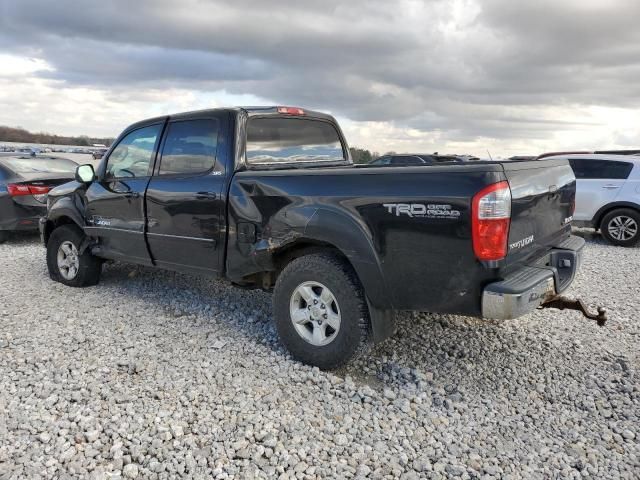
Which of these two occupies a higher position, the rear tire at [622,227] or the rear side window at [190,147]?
the rear side window at [190,147]

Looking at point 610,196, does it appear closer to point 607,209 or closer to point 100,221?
point 607,209

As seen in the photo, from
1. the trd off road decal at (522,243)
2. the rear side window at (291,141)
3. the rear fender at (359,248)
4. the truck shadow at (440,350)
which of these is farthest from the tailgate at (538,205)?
the rear side window at (291,141)

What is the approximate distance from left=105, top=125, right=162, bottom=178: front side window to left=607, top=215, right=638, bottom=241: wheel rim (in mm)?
8347

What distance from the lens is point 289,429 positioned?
10.0ft

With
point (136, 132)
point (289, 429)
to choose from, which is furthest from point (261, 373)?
point (136, 132)

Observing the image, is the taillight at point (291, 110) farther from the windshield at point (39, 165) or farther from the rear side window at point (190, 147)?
the windshield at point (39, 165)

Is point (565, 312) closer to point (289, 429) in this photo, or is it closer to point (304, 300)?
point (304, 300)

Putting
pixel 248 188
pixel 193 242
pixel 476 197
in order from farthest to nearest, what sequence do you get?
pixel 193 242, pixel 248 188, pixel 476 197

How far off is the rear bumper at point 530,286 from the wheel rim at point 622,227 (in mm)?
6608

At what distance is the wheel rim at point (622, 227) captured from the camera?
9.34 metres

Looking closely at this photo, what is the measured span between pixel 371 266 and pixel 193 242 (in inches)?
70.8

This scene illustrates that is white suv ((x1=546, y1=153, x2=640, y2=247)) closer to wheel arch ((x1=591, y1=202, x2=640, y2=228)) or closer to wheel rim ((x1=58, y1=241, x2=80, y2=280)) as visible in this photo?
wheel arch ((x1=591, y1=202, x2=640, y2=228))

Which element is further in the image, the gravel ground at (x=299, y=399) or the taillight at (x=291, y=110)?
the taillight at (x=291, y=110)

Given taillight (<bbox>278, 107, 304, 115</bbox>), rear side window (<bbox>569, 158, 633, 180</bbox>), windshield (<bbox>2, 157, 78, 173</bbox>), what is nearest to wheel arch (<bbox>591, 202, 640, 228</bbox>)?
rear side window (<bbox>569, 158, 633, 180</bbox>)
